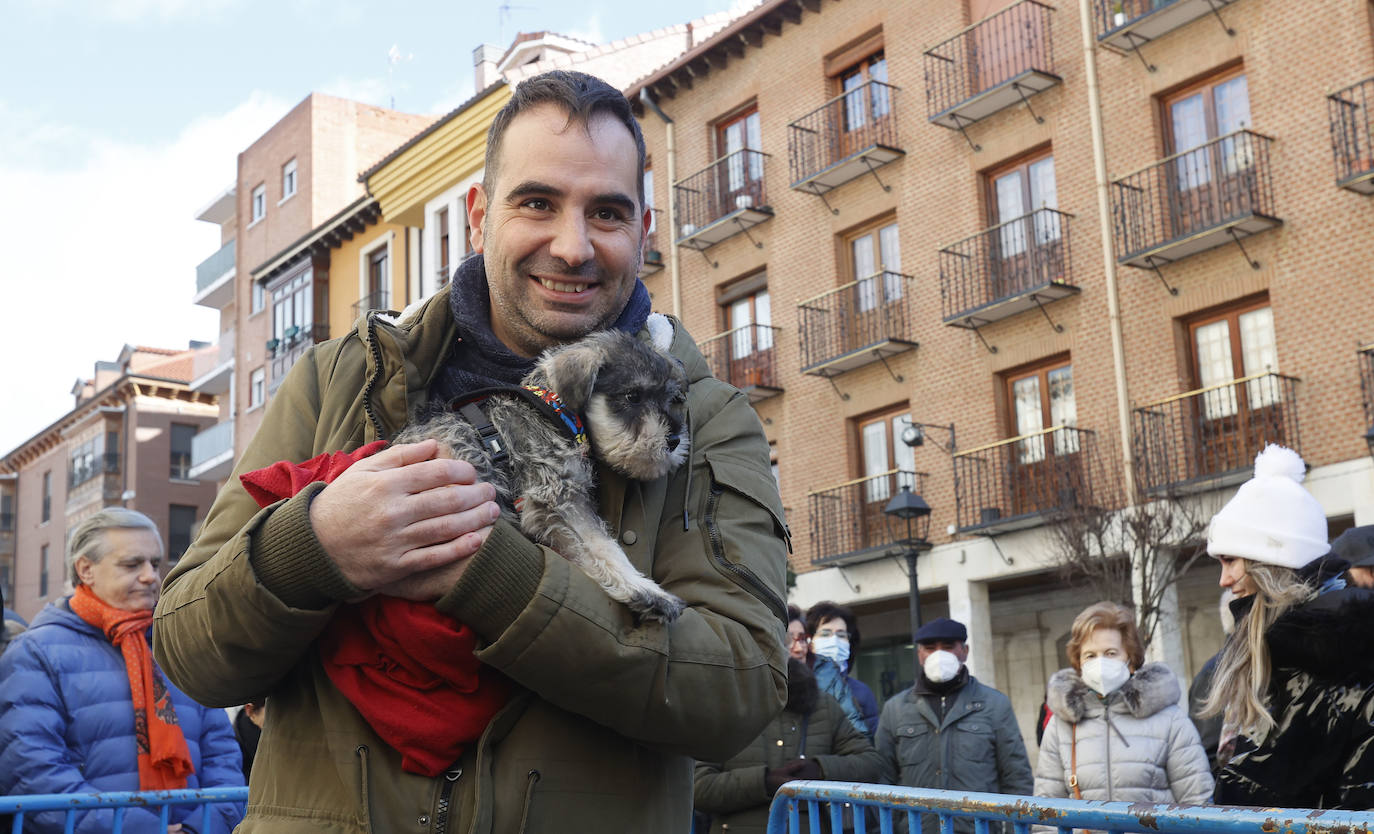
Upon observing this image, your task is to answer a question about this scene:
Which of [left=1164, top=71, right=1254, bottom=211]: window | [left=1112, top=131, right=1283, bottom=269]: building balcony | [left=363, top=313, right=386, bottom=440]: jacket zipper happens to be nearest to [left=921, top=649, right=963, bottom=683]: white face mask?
[left=363, top=313, right=386, bottom=440]: jacket zipper

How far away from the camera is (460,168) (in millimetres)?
31453

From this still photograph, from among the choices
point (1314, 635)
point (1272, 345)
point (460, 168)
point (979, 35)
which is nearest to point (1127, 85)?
point (979, 35)

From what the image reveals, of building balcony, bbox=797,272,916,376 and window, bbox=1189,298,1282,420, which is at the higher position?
building balcony, bbox=797,272,916,376

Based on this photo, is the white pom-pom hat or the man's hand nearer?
the man's hand

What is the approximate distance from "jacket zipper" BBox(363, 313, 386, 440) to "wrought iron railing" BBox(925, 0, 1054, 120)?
69.2ft

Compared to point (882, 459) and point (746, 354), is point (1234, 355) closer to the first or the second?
point (882, 459)

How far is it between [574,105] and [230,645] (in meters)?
1.07

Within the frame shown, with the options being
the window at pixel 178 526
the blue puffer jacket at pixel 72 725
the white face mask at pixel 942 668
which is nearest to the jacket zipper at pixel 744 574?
the blue puffer jacket at pixel 72 725

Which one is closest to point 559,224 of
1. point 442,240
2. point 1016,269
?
point 1016,269

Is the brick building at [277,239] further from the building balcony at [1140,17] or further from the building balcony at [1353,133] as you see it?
the building balcony at [1353,133]

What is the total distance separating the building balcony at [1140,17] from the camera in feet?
65.4

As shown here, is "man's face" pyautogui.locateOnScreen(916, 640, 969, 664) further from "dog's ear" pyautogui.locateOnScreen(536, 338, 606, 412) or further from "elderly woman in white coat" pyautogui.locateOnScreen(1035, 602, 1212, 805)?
"dog's ear" pyautogui.locateOnScreen(536, 338, 606, 412)

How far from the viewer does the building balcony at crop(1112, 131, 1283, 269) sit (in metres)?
19.3

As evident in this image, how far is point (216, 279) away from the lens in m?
45.5
